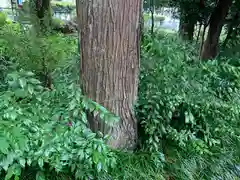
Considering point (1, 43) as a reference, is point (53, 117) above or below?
below

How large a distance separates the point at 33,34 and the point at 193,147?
68.8 inches

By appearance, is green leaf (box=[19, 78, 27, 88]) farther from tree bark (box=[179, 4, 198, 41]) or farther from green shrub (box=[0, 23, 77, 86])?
tree bark (box=[179, 4, 198, 41])

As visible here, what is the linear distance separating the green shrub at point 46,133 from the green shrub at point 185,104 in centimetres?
40

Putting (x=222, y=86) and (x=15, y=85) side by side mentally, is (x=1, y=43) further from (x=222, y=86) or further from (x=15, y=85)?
(x=222, y=86)

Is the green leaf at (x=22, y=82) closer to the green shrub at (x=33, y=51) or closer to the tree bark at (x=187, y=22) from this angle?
the green shrub at (x=33, y=51)

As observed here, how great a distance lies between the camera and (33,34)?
2.10 m

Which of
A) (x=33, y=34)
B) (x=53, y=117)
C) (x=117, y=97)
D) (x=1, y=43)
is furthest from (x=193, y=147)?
(x=1, y=43)

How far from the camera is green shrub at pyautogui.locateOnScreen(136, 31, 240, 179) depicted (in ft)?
5.24

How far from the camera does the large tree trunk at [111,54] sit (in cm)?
129

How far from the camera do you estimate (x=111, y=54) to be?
1364mm

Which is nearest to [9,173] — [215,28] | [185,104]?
[185,104]

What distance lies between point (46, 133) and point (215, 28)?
288 centimetres

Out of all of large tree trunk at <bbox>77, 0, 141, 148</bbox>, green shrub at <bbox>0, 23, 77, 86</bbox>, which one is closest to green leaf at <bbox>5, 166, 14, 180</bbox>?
large tree trunk at <bbox>77, 0, 141, 148</bbox>

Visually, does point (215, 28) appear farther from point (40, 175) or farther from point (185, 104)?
point (40, 175)
